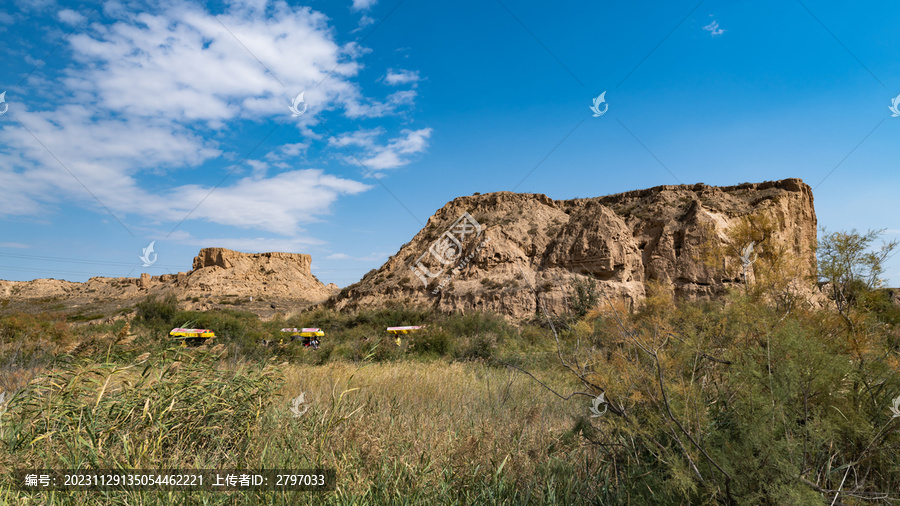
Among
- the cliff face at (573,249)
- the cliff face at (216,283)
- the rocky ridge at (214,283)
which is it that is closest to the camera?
the cliff face at (573,249)

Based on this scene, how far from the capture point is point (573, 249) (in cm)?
3303

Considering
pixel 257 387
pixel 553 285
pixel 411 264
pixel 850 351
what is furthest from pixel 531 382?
pixel 411 264

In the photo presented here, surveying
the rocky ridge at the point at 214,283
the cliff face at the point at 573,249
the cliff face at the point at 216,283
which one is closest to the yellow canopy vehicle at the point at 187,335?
the cliff face at the point at 573,249

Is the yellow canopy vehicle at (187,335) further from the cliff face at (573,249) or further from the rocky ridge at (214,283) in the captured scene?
the rocky ridge at (214,283)

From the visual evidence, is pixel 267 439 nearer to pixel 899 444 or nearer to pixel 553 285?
pixel 899 444

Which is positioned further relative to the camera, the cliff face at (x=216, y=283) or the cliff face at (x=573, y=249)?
the cliff face at (x=216, y=283)

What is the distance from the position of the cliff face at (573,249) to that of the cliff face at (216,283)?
Answer: 33.3 m

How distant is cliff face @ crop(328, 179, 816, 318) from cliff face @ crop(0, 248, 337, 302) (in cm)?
3329

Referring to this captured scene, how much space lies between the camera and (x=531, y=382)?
7.08 meters

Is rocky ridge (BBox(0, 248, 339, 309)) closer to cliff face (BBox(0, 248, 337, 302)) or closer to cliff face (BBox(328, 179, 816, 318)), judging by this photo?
cliff face (BBox(0, 248, 337, 302))

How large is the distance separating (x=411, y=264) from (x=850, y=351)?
36248mm

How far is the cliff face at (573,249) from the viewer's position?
30375 millimetres

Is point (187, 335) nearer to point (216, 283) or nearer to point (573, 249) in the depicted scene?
point (573, 249)

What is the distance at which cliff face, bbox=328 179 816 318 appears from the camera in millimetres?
30375
